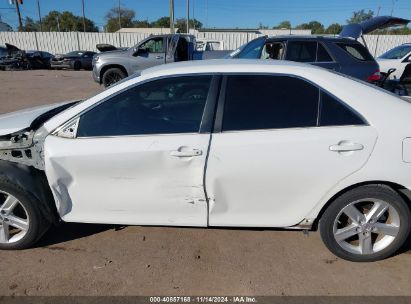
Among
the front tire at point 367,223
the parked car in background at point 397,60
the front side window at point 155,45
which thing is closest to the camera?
the front tire at point 367,223

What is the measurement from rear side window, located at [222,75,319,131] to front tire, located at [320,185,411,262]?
68 cm

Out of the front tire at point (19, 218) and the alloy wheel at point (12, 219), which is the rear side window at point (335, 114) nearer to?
the front tire at point (19, 218)

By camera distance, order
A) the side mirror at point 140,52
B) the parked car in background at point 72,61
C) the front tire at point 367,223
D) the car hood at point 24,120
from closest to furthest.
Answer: the front tire at point 367,223 < the car hood at point 24,120 < the side mirror at point 140,52 < the parked car in background at point 72,61

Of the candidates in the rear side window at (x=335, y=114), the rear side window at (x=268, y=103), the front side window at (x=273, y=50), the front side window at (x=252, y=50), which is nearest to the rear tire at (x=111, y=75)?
the front side window at (x=252, y=50)

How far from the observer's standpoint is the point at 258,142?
2436 millimetres

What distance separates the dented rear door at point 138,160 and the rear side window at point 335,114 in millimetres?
839

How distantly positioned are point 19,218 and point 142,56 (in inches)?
374

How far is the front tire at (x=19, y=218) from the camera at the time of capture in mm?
2635

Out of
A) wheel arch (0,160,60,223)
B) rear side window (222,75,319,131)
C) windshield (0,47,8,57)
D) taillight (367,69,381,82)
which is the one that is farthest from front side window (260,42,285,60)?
windshield (0,47,8,57)

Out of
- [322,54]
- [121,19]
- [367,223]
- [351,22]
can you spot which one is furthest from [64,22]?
[367,223]

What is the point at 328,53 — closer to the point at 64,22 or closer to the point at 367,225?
the point at 367,225

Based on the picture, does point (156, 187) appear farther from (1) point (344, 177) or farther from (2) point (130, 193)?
(1) point (344, 177)

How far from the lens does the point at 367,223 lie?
262cm

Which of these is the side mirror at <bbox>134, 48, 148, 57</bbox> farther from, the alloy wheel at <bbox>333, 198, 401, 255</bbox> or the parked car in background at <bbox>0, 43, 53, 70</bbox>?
the parked car in background at <bbox>0, 43, 53, 70</bbox>
